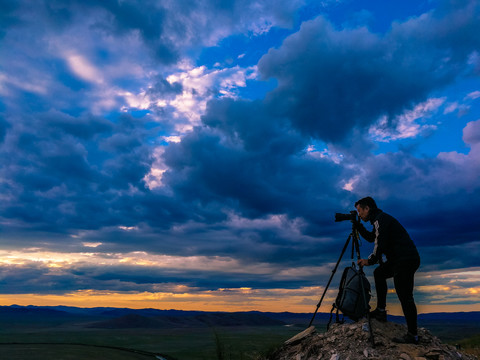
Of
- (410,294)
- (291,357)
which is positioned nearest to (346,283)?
(410,294)

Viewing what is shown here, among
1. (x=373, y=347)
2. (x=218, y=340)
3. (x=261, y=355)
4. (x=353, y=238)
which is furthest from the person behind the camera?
(x=261, y=355)

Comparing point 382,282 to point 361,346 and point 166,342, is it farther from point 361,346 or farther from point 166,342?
point 166,342

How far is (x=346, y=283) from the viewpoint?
844 cm

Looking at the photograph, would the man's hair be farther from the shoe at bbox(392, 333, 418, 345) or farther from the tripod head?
the shoe at bbox(392, 333, 418, 345)

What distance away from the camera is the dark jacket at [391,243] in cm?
723

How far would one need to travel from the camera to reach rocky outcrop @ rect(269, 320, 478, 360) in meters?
7.04

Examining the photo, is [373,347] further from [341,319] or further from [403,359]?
[341,319]

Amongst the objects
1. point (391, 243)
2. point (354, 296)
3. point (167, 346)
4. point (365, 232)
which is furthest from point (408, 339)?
point (167, 346)

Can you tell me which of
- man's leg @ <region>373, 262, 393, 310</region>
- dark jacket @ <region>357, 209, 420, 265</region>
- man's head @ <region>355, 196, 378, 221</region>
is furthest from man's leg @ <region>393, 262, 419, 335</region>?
man's head @ <region>355, 196, 378, 221</region>

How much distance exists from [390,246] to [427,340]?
7.59 ft

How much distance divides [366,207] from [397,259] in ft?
4.07

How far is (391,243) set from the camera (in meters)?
7.44

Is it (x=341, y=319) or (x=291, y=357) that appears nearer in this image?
(x=291, y=357)

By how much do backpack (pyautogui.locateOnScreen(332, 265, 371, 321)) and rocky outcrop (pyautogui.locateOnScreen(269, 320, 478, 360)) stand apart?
0.25 m
